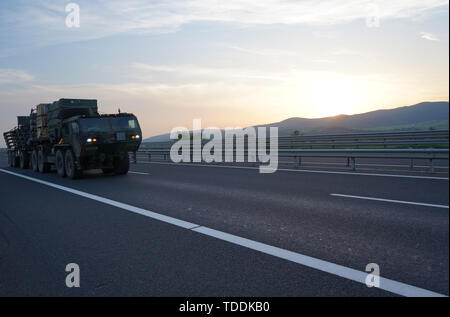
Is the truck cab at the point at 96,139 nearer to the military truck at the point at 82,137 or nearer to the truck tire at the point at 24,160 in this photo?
the military truck at the point at 82,137

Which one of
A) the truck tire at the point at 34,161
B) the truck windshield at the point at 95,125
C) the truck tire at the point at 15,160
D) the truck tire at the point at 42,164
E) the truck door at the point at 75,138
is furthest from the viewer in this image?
the truck tire at the point at 15,160

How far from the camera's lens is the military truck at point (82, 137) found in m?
12.9

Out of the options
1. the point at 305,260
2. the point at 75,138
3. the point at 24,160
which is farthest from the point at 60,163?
the point at 305,260

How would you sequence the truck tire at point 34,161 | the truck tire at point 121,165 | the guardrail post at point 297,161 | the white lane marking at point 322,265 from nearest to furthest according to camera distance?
1. the white lane marking at point 322,265
2. the truck tire at point 121,165
3. the guardrail post at point 297,161
4. the truck tire at point 34,161

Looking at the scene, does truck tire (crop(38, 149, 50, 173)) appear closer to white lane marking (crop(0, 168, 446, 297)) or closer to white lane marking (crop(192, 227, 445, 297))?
white lane marking (crop(0, 168, 446, 297))

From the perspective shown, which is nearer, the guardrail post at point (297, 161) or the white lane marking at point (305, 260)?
the white lane marking at point (305, 260)

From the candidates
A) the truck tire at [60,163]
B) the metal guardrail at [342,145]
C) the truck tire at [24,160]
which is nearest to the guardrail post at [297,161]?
the metal guardrail at [342,145]

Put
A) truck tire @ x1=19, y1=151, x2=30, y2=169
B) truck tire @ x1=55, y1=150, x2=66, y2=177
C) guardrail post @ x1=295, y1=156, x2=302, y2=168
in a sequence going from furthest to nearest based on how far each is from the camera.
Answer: truck tire @ x1=19, y1=151, x2=30, y2=169 < guardrail post @ x1=295, y1=156, x2=302, y2=168 < truck tire @ x1=55, y1=150, x2=66, y2=177

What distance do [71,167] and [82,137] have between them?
1.36 meters

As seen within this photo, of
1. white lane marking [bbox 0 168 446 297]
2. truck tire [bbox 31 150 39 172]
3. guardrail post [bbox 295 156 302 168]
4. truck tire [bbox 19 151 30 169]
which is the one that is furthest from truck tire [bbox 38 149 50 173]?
white lane marking [bbox 0 168 446 297]

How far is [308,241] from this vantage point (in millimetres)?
4594

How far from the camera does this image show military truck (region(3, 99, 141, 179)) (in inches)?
507
